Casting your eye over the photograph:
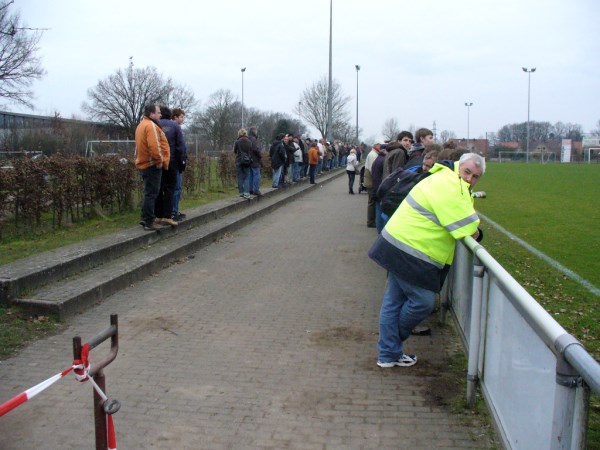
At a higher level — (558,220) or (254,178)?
(254,178)

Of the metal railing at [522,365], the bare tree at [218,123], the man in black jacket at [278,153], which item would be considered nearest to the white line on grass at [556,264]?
the metal railing at [522,365]

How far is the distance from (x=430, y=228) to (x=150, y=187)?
5790 mm

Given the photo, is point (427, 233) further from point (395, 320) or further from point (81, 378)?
point (81, 378)

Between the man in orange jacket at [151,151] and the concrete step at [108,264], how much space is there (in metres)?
0.70

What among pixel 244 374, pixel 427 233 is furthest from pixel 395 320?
pixel 244 374

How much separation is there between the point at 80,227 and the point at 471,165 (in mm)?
7410

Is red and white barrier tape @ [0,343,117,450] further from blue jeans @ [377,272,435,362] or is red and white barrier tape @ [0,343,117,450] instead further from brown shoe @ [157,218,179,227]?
brown shoe @ [157,218,179,227]

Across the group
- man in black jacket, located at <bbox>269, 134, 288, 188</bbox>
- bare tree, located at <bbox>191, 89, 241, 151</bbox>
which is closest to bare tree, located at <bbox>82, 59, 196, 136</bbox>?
bare tree, located at <bbox>191, 89, 241, 151</bbox>

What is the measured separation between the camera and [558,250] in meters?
10.5

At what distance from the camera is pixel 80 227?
397 inches

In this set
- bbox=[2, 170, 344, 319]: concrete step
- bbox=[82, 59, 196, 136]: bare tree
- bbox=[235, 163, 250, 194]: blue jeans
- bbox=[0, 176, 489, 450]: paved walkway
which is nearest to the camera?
bbox=[0, 176, 489, 450]: paved walkway

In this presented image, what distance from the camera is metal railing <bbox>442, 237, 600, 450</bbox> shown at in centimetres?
224

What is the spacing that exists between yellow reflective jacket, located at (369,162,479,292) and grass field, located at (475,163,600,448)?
1.40 m

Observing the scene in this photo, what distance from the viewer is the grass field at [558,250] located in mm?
6121
